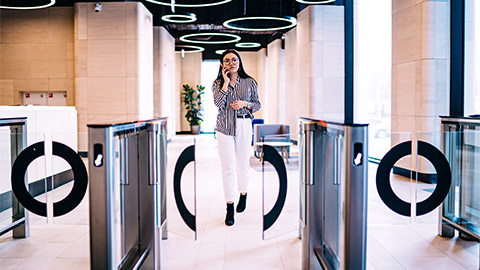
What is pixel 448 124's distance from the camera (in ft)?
12.6

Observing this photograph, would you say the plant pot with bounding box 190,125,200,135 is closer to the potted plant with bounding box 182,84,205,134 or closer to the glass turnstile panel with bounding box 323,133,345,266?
the potted plant with bounding box 182,84,205,134

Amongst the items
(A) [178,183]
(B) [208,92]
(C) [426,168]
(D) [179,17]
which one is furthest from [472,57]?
(B) [208,92]

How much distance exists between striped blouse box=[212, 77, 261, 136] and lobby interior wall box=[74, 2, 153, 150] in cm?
651

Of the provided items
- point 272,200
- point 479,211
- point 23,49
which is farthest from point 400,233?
point 23,49

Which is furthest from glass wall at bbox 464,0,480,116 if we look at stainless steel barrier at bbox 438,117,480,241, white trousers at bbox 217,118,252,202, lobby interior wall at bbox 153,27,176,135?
lobby interior wall at bbox 153,27,176,135

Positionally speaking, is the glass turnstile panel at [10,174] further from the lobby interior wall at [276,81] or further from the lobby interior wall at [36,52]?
the lobby interior wall at [276,81]

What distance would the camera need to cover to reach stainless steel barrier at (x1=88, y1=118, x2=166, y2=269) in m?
2.16

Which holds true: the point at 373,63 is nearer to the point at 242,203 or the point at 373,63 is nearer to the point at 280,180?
the point at 242,203

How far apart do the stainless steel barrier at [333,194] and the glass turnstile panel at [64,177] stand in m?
1.55

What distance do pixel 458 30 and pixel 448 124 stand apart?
6.49ft

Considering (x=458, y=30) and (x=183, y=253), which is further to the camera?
(x=458, y=30)

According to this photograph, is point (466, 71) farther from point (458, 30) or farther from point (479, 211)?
point (479, 211)

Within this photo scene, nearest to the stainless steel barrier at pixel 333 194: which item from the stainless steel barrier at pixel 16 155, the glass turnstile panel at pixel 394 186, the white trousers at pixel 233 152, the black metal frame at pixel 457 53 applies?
the glass turnstile panel at pixel 394 186

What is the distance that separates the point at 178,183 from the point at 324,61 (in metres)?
8.25
